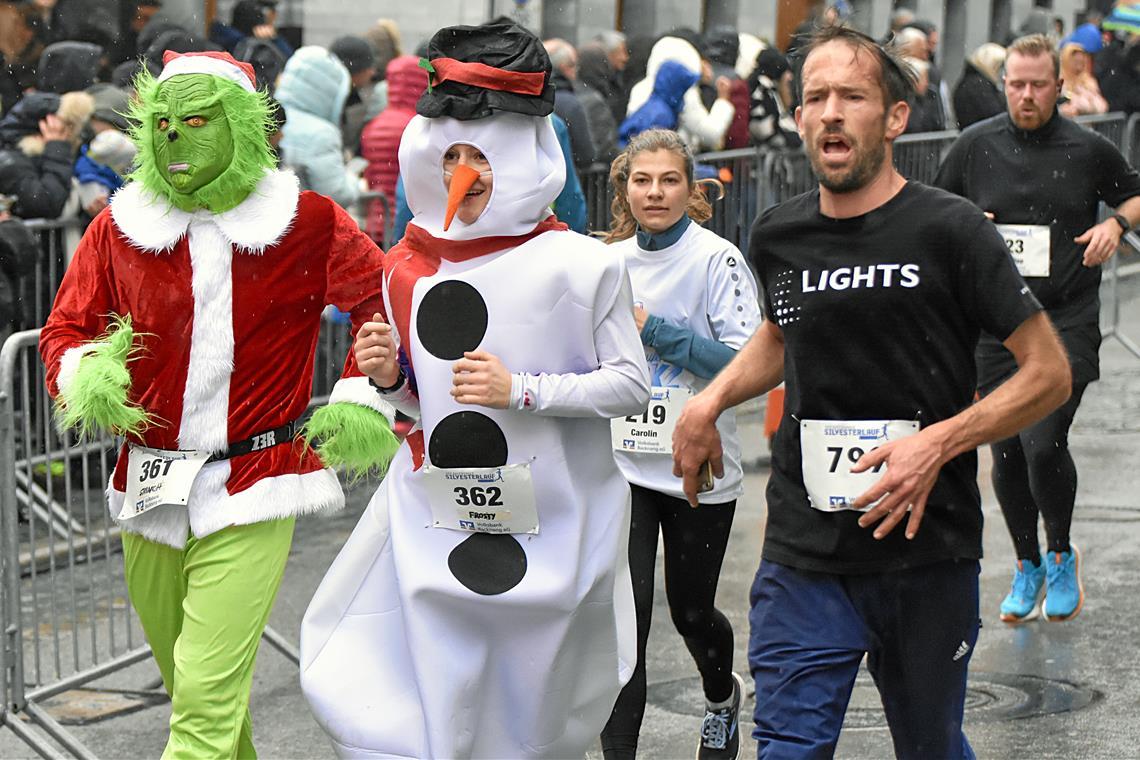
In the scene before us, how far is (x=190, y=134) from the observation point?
16.7ft

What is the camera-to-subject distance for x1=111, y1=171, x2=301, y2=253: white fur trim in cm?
512

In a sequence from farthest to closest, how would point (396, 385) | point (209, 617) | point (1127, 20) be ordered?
point (1127, 20), point (209, 617), point (396, 385)

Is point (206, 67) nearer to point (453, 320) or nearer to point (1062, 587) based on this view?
point (453, 320)

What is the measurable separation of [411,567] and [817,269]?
44.9 inches

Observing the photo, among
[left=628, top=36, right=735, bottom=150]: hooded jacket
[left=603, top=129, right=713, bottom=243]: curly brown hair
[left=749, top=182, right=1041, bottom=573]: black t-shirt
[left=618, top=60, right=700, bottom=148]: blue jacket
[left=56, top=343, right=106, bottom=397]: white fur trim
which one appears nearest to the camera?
[left=749, top=182, right=1041, bottom=573]: black t-shirt

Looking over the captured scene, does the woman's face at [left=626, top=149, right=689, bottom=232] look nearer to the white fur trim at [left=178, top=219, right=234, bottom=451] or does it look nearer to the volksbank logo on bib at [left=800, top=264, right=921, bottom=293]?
the white fur trim at [left=178, top=219, right=234, bottom=451]

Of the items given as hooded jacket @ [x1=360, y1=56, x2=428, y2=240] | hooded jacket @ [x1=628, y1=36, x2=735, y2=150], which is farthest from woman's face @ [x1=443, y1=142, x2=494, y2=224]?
hooded jacket @ [x1=628, y1=36, x2=735, y2=150]

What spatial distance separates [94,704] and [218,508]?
226 cm

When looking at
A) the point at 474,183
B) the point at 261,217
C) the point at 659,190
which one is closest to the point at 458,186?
the point at 474,183

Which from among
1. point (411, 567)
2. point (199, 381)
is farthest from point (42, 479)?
point (411, 567)

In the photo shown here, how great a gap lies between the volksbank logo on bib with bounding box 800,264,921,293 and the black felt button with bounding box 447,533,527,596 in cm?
89

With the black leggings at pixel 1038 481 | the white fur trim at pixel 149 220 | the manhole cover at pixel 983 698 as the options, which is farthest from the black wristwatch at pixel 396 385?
the black leggings at pixel 1038 481

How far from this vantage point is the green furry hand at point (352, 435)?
16.9ft

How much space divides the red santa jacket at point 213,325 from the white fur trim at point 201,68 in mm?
291
